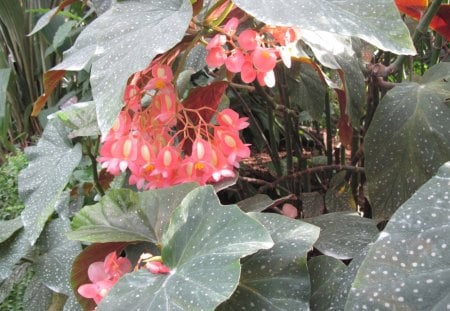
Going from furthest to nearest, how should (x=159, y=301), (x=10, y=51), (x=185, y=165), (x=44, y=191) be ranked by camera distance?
(x=10, y=51), (x=44, y=191), (x=185, y=165), (x=159, y=301)

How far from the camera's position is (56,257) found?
0.86 meters

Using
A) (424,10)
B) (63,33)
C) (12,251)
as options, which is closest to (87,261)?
(12,251)

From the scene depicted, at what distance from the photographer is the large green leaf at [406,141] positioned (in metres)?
0.68

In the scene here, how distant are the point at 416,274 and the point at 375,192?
38 centimetres

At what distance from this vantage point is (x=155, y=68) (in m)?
0.65

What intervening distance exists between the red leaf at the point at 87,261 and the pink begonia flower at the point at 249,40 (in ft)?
0.97

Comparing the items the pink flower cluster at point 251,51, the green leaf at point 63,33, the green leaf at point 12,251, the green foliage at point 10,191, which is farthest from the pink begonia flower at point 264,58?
the green leaf at point 63,33

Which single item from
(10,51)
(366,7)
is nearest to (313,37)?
(366,7)

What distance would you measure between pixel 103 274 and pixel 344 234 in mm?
311

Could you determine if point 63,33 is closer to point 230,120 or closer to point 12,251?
point 12,251

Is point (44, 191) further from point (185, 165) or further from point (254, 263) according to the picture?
point (254, 263)

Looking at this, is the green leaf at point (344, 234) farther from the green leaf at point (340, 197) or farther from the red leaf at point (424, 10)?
the red leaf at point (424, 10)

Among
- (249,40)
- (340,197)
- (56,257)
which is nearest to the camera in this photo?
(249,40)

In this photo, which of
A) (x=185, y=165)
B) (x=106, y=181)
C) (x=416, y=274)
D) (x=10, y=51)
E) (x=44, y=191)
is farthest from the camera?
(x=10, y=51)
